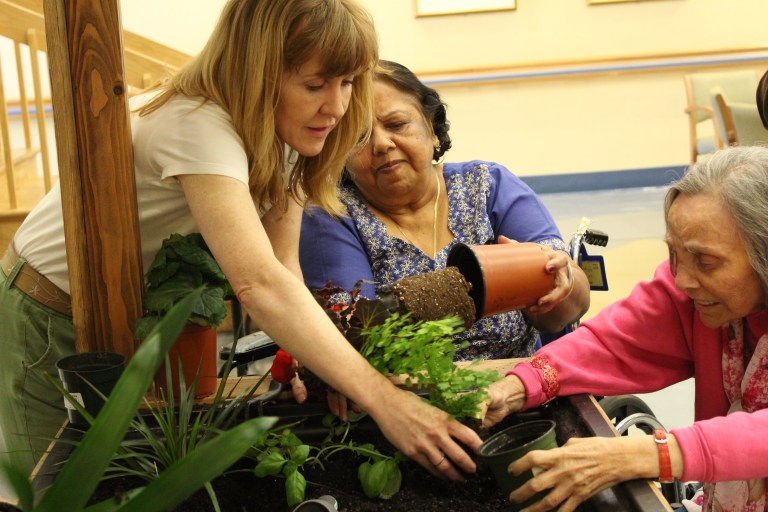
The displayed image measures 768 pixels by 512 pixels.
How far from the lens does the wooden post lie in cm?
143

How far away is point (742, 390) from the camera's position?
1.51 metres

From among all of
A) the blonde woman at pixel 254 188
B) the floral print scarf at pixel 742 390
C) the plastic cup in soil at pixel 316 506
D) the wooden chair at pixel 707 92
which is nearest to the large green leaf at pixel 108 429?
the blonde woman at pixel 254 188

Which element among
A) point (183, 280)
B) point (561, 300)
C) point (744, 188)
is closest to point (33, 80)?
point (183, 280)

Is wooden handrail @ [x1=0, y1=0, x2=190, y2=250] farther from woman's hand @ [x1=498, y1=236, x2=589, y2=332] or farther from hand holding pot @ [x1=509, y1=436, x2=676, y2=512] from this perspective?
hand holding pot @ [x1=509, y1=436, x2=676, y2=512]

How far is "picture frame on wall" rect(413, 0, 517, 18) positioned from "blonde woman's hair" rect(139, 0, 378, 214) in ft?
21.2

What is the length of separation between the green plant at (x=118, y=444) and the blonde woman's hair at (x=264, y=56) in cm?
79

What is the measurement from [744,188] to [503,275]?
479mm

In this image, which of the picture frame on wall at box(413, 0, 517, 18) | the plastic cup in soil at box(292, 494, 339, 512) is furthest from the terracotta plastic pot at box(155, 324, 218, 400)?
the picture frame on wall at box(413, 0, 517, 18)

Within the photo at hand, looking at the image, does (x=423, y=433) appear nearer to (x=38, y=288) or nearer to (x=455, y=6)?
(x=38, y=288)

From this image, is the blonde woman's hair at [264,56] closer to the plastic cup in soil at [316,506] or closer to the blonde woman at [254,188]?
the blonde woman at [254,188]

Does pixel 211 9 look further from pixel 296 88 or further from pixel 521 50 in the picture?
pixel 296 88

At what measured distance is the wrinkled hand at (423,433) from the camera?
1.32 meters

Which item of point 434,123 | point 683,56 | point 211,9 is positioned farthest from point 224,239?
point 683,56

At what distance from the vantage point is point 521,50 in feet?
25.7
